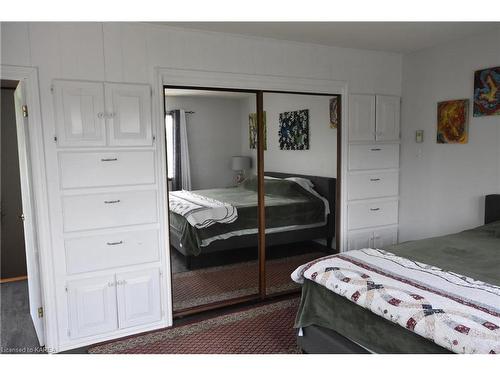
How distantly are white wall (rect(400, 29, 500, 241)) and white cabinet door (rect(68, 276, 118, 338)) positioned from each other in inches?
117

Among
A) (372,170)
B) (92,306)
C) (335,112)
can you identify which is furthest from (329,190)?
(92,306)

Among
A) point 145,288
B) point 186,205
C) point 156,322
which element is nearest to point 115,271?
point 145,288

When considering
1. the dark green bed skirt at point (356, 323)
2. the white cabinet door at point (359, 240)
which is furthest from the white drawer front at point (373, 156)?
the dark green bed skirt at point (356, 323)

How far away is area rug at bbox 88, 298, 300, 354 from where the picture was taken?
2.71m

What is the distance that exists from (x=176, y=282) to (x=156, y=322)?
38cm

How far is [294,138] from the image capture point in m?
3.56

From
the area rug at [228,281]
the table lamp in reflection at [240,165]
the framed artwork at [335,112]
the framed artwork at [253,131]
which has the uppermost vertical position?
the framed artwork at [335,112]

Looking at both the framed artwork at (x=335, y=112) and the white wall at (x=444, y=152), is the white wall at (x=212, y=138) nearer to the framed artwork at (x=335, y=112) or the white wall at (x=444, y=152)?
the framed artwork at (x=335, y=112)

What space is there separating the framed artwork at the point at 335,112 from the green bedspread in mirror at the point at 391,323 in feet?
4.54

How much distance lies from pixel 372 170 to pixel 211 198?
5.56 feet

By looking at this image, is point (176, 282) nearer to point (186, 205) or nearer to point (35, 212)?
point (186, 205)

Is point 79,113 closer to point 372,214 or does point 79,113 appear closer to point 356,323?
point 356,323

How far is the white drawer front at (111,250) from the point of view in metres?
2.72

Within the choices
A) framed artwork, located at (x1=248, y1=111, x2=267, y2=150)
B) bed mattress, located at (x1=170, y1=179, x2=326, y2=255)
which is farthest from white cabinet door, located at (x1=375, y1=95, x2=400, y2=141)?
framed artwork, located at (x1=248, y1=111, x2=267, y2=150)
